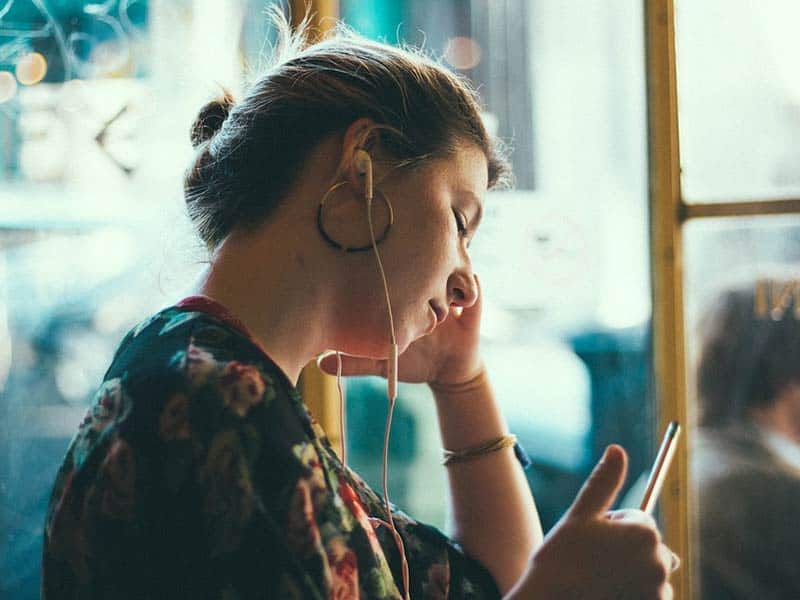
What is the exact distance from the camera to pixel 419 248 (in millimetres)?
866

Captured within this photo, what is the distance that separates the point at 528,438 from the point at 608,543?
3.02ft

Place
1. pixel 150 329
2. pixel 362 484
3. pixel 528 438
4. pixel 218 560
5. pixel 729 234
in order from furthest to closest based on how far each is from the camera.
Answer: pixel 528 438 < pixel 729 234 < pixel 362 484 < pixel 150 329 < pixel 218 560

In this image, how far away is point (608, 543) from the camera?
2.48 ft

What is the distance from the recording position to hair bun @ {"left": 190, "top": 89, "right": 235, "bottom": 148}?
993mm

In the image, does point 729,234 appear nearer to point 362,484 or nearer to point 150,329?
point 362,484

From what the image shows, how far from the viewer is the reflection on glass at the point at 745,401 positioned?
5.16 feet

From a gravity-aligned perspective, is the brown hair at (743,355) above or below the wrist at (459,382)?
below

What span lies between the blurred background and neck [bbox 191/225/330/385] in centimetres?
81

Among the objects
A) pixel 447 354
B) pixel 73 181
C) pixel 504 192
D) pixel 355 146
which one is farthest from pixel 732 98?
pixel 73 181

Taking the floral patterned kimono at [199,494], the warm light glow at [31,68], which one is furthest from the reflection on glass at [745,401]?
the warm light glow at [31,68]

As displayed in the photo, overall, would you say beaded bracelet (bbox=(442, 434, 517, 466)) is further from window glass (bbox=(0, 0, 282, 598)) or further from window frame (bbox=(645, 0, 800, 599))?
window glass (bbox=(0, 0, 282, 598))

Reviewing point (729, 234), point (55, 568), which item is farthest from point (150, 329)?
point (729, 234)

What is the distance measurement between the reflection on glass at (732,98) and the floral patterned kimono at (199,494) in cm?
111

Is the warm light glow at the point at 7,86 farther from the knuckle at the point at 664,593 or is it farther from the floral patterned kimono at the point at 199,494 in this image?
the knuckle at the point at 664,593
